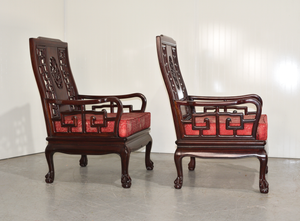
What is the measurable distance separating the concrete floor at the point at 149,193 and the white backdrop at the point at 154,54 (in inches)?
24.8

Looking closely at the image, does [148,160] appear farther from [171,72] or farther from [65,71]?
[65,71]

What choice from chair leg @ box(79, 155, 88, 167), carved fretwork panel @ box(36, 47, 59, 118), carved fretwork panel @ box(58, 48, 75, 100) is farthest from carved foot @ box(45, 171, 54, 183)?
carved fretwork panel @ box(58, 48, 75, 100)

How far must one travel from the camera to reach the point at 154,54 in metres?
4.28

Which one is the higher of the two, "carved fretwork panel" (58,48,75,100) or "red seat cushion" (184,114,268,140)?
"carved fretwork panel" (58,48,75,100)

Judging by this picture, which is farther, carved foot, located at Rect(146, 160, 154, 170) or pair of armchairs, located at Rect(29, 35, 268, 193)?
carved foot, located at Rect(146, 160, 154, 170)

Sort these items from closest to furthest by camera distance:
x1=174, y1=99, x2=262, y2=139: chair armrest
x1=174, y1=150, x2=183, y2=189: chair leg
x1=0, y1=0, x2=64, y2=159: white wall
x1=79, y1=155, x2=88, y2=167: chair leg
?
x1=174, y1=99, x2=262, y2=139: chair armrest
x1=174, y1=150, x2=183, y2=189: chair leg
x1=79, y1=155, x2=88, y2=167: chair leg
x1=0, y1=0, x2=64, y2=159: white wall

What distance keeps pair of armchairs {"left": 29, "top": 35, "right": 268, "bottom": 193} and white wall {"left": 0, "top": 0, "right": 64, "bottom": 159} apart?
968 millimetres

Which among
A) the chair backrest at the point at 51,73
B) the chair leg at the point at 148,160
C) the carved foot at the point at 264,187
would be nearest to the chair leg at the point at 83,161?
the chair backrest at the point at 51,73

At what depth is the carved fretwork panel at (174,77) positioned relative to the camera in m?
2.83

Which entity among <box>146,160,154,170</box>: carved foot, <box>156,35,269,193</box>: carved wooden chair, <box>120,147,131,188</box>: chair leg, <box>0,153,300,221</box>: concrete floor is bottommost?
<box>0,153,300,221</box>: concrete floor

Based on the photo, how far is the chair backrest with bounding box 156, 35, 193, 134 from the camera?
272 cm

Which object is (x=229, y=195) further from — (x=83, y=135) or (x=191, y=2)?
(x=191, y=2)

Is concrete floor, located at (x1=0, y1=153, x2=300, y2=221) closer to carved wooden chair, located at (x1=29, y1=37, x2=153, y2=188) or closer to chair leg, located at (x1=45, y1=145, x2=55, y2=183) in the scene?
chair leg, located at (x1=45, y1=145, x2=55, y2=183)

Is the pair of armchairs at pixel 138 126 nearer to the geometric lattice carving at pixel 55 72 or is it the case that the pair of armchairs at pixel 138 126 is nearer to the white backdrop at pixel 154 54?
the geometric lattice carving at pixel 55 72
